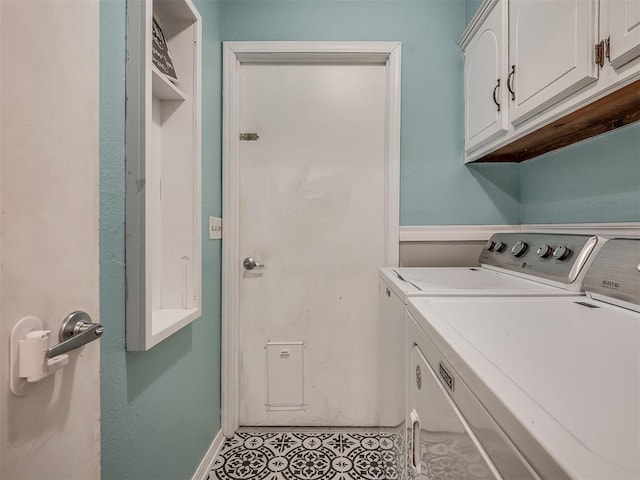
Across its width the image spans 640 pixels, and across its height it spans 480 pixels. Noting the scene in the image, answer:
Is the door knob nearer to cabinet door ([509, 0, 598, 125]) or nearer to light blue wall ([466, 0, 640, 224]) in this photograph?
cabinet door ([509, 0, 598, 125])

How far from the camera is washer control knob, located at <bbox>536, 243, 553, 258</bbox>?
3.59ft

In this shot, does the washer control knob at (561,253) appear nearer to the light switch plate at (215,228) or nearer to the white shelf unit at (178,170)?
the white shelf unit at (178,170)

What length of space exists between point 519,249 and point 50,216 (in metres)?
1.49

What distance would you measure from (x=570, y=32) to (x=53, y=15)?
126 cm

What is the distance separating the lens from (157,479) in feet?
3.29

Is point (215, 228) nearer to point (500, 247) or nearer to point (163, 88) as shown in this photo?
point (163, 88)

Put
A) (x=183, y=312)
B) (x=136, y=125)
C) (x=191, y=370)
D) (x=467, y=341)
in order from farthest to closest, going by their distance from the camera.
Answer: (x=191, y=370) < (x=183, y=312) < (x=136, y=125) < (x=467, y=341)

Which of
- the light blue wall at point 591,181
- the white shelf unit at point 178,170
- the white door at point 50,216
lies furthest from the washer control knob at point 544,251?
the white door at point 50,216

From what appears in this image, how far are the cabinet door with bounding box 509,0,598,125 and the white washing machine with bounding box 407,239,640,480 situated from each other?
0.48 m

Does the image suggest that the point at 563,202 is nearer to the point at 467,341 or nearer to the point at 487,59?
the point at 487,59

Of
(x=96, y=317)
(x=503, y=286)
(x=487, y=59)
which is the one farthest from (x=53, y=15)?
(x=487, y=59)

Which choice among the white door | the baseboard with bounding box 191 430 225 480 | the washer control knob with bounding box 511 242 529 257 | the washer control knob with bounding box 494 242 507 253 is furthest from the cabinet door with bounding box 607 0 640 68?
the baseboard with bounding box 191 430 225 480

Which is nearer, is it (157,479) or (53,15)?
(53,15)

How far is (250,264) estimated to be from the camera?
1713 millimetres
